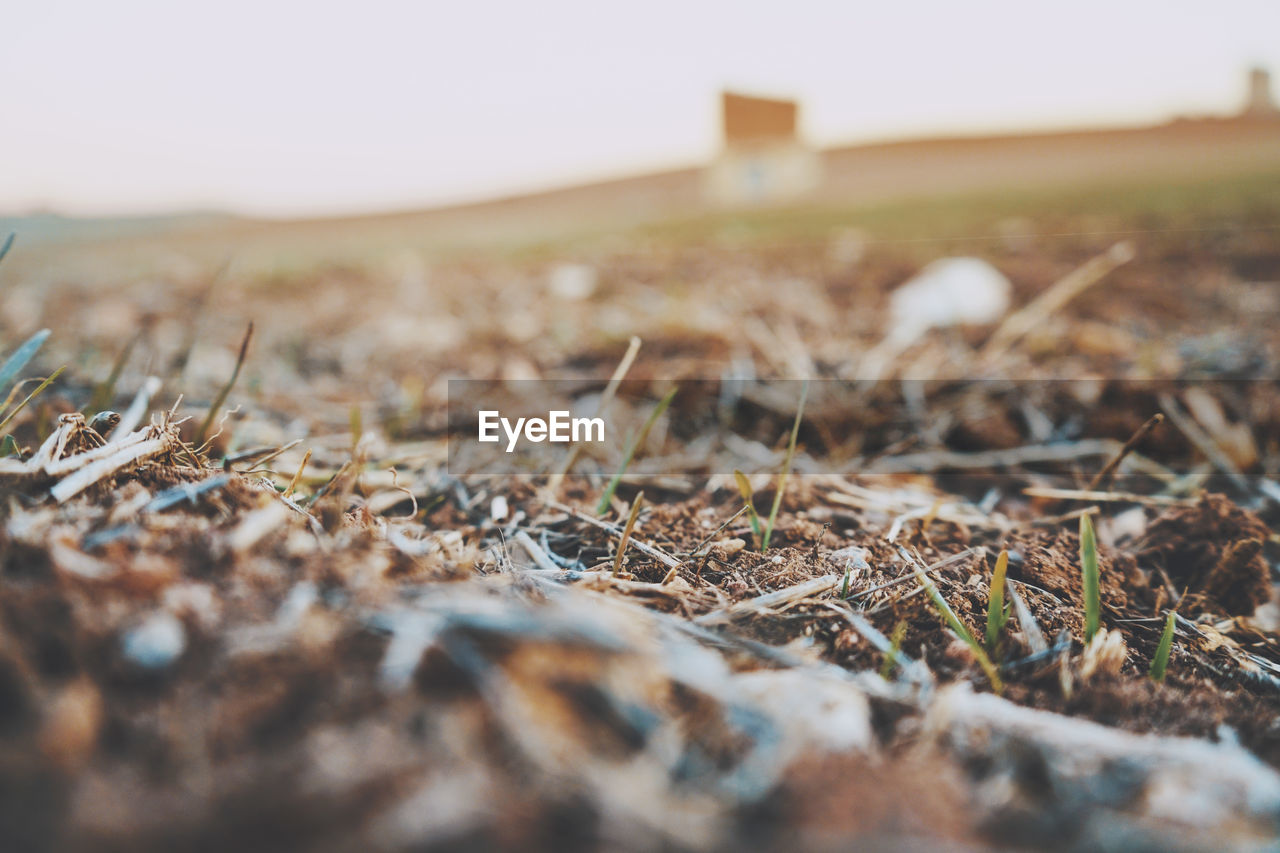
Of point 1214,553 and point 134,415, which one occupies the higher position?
point 134,415

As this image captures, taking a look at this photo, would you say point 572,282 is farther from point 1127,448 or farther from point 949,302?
point 1127,448

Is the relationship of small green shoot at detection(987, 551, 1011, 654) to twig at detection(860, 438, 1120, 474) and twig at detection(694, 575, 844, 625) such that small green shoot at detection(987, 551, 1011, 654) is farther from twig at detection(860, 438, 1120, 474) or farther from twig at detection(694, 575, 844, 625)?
twig at detection(860, 438, 1120, 474)

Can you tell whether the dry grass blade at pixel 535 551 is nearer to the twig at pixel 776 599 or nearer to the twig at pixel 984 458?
the twig at pixel 776 599

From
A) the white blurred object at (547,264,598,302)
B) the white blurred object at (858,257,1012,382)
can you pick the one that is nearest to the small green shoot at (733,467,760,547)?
the white blurred object at (858,257,1012,382)

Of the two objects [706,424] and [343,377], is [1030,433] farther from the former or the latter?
[343,377]

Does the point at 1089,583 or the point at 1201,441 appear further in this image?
the point at 1201,441

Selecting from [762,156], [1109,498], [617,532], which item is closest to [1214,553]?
[1109,498]

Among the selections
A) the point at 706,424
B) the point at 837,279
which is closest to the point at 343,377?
the point at 706,424

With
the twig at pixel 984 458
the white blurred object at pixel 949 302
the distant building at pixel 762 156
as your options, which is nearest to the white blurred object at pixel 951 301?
the white blurred object at pixel 949 302
